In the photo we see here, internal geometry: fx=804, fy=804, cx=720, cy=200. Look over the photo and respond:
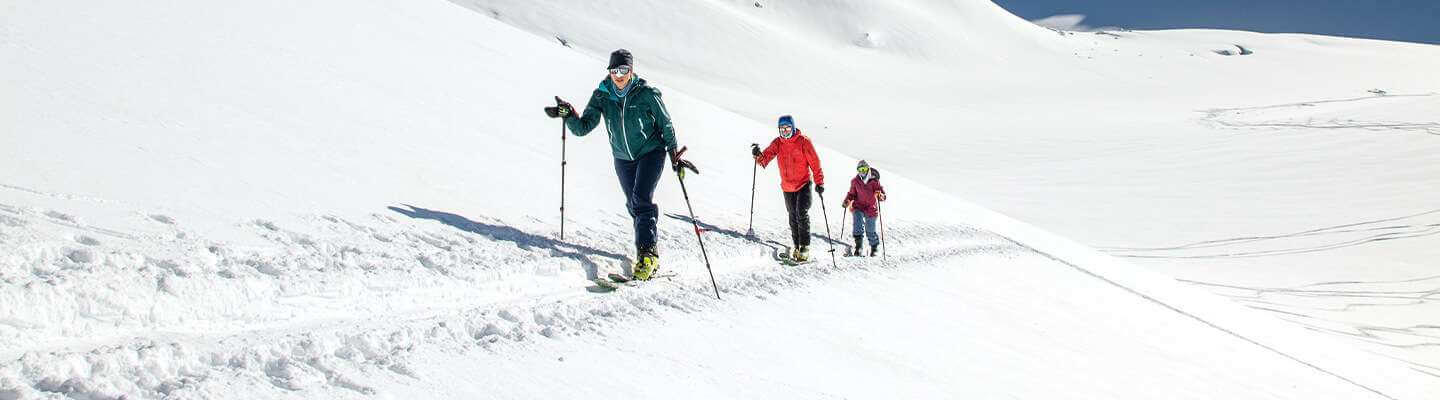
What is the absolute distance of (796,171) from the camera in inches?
345

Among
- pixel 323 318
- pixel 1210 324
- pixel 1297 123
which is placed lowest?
pixel 323 318

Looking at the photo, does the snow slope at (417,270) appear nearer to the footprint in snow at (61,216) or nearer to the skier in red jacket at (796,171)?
the footprint in snow at (61,216)

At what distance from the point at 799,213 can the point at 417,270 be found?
4.68 meters

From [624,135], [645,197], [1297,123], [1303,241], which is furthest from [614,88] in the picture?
[1297,123]

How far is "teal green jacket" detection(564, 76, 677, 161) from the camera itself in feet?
19.5

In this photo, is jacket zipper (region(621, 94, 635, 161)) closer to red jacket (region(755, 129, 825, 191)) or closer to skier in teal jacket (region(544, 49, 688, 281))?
skier in teal jacket (region(544, 49, 688, 281))

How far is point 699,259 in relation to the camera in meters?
7.02

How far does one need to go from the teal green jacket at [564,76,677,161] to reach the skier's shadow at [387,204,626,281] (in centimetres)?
84

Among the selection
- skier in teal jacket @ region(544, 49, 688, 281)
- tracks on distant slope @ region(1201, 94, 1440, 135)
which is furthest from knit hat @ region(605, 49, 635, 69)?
tracks on distant slope @ region(1201, 94, 1440, 135)

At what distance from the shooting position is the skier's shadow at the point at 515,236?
5.93 metres

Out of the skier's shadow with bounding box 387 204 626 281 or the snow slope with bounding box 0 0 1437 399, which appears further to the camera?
the skier's shadow with bounding box 387 204 626 281

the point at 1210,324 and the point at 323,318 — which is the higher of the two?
the point at 1210,324

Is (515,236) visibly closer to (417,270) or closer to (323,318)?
(417,270)

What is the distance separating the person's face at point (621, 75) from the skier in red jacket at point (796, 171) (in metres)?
3.04
